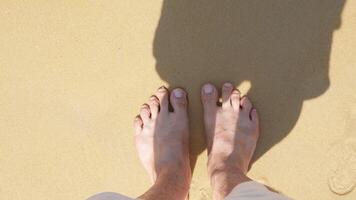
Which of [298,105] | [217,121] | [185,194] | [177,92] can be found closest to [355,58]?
[298,105]

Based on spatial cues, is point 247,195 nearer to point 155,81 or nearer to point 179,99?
point 179,99

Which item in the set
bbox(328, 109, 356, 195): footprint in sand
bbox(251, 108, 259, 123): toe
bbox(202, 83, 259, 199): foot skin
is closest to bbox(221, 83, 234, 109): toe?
bbox(202, 83, 259, 199): foot skin

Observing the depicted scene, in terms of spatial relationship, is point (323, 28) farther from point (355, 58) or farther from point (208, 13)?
point (208, 13)

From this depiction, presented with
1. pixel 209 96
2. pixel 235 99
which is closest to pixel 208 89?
pixel 209 96

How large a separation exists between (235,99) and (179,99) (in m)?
0.25

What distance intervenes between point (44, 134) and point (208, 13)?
0.89m

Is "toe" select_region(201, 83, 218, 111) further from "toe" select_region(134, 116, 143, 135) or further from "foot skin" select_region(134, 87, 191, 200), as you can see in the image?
"toe" select_region(134, 116, 143, 135)

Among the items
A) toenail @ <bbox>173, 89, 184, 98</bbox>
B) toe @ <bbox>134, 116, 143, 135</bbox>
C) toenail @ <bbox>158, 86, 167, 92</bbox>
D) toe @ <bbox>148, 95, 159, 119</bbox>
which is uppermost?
toenail @ <bbox>158, 86, 167, 92</bbox>

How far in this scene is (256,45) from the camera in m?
1.93

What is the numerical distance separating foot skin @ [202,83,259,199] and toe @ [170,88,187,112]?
0.09 metres

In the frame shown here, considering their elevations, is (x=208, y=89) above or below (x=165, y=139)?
above

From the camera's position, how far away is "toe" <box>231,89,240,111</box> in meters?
1.97

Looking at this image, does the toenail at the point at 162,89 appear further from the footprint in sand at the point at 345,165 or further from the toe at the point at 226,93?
the footprint in sand at the point at 345,165

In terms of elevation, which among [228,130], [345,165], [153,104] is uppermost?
[153,104]
